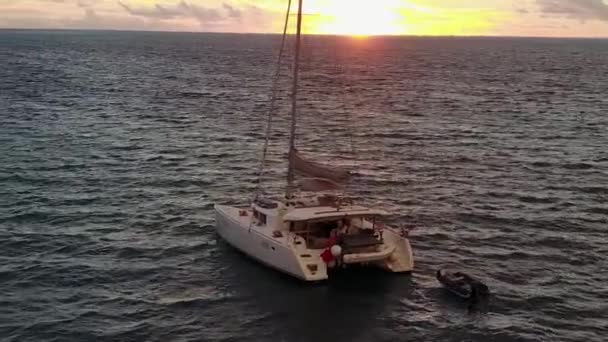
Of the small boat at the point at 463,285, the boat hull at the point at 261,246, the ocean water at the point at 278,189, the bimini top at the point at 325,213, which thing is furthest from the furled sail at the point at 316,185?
the small boat at the point at 463,285

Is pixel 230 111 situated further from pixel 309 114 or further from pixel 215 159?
pixel 215 159

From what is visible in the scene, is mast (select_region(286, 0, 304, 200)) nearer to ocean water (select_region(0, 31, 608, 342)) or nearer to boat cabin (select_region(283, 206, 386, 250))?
A: boat cabin (select_region(283, 206, 386, 250))

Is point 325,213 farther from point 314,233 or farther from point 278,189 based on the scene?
point 278,189

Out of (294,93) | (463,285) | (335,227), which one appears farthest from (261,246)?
(463,285)

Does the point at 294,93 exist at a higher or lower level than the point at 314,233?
higher

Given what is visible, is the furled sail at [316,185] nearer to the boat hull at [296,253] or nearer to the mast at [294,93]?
the mast at [294,93]

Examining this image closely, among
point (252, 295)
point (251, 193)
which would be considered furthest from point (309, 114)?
point (252, 295)
